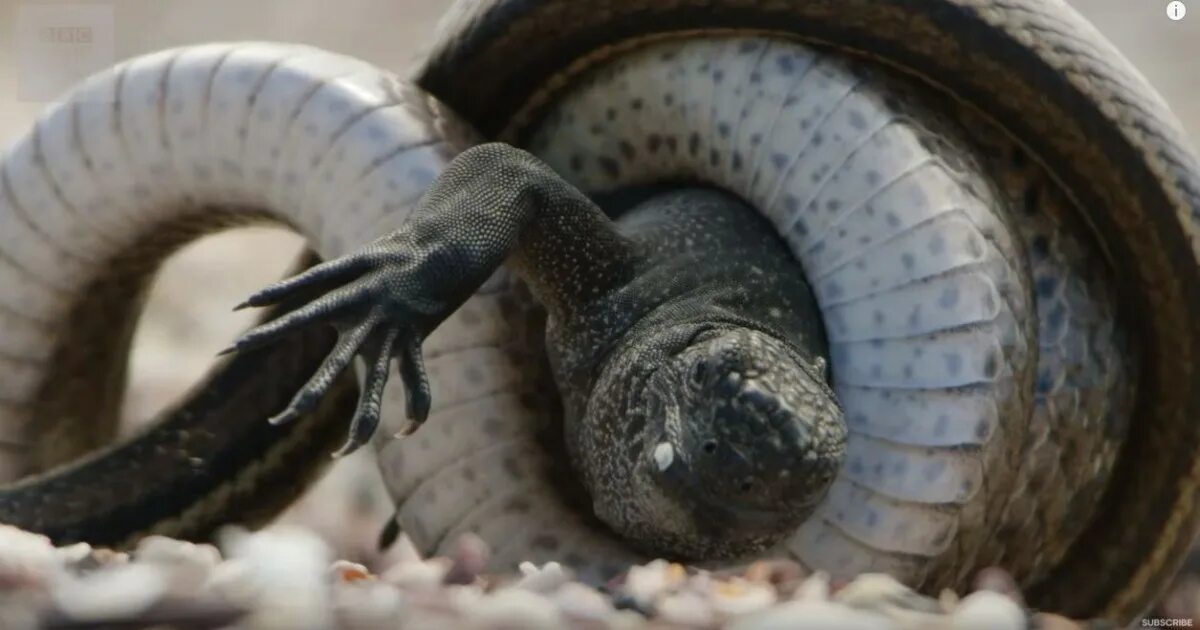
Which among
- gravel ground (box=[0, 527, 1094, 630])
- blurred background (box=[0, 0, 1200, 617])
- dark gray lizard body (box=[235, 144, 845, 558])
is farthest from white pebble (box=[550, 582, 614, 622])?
blurred background (box=[0, 0, 1200, 617])

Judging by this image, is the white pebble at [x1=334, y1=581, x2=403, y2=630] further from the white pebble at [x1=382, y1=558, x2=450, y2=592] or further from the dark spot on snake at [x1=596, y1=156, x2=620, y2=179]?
the dark spot on snake at [x1=596, y1=156, x2=620, y2=179]

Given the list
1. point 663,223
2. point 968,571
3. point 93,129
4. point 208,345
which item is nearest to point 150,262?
point 93,129

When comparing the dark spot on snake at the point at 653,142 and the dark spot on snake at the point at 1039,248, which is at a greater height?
the dark spot on snake at the point at 1039,248

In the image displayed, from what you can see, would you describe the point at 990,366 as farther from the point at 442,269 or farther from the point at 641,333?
the point at 442,269

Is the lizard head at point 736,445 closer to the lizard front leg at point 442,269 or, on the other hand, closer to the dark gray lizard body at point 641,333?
the dark gray lizard body at point 641,333

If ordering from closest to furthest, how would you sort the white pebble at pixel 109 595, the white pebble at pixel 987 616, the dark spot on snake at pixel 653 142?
the white pebble at pixel 109 595 < the white pebble at pixel 987 616 < the dark spot on snake at pixel 653 142

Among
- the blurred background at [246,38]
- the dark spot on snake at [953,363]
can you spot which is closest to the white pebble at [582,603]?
the dark spot on snake at [953,363]
